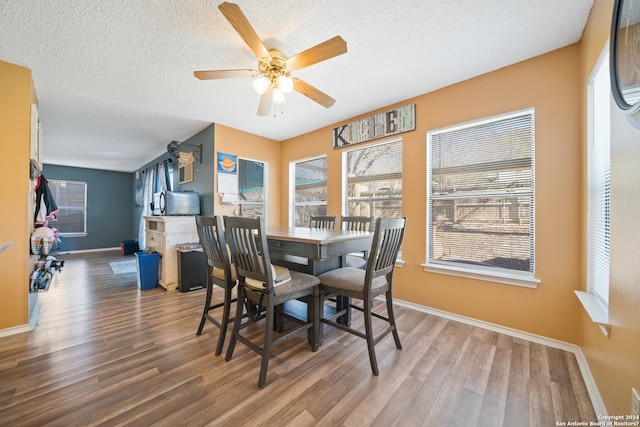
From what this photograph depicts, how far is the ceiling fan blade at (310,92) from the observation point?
2.01 metres

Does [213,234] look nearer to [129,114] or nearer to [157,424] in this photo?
[157,424]

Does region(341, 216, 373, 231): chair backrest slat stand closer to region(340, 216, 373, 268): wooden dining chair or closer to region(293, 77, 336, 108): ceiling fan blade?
region(340, 216, 373, 268): wooden dining chair

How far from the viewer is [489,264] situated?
2.35 metres

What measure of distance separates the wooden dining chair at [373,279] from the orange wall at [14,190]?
2777 millimetres

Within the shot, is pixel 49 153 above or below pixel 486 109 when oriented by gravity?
above

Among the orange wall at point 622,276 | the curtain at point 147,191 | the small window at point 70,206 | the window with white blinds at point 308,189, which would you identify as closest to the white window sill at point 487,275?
the orange wall at point 622,276

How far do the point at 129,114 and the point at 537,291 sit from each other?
16.9 ft

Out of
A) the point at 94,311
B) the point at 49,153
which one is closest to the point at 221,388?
the point at 94,311

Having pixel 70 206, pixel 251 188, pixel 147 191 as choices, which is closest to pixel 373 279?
pixel 251 188

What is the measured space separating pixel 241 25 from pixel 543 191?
8.67 feet

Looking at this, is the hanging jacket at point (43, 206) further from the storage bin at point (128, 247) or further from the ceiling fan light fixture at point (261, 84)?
the storage bin at point (128, 247)

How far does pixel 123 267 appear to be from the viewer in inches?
192

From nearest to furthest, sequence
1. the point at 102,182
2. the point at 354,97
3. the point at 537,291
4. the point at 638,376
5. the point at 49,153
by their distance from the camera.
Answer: the point at 638,376 → the point at 537,291 → the point at 354,97 → the point at 49,153 → the point at 102,182

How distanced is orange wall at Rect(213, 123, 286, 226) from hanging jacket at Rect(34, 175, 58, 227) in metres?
1.80
